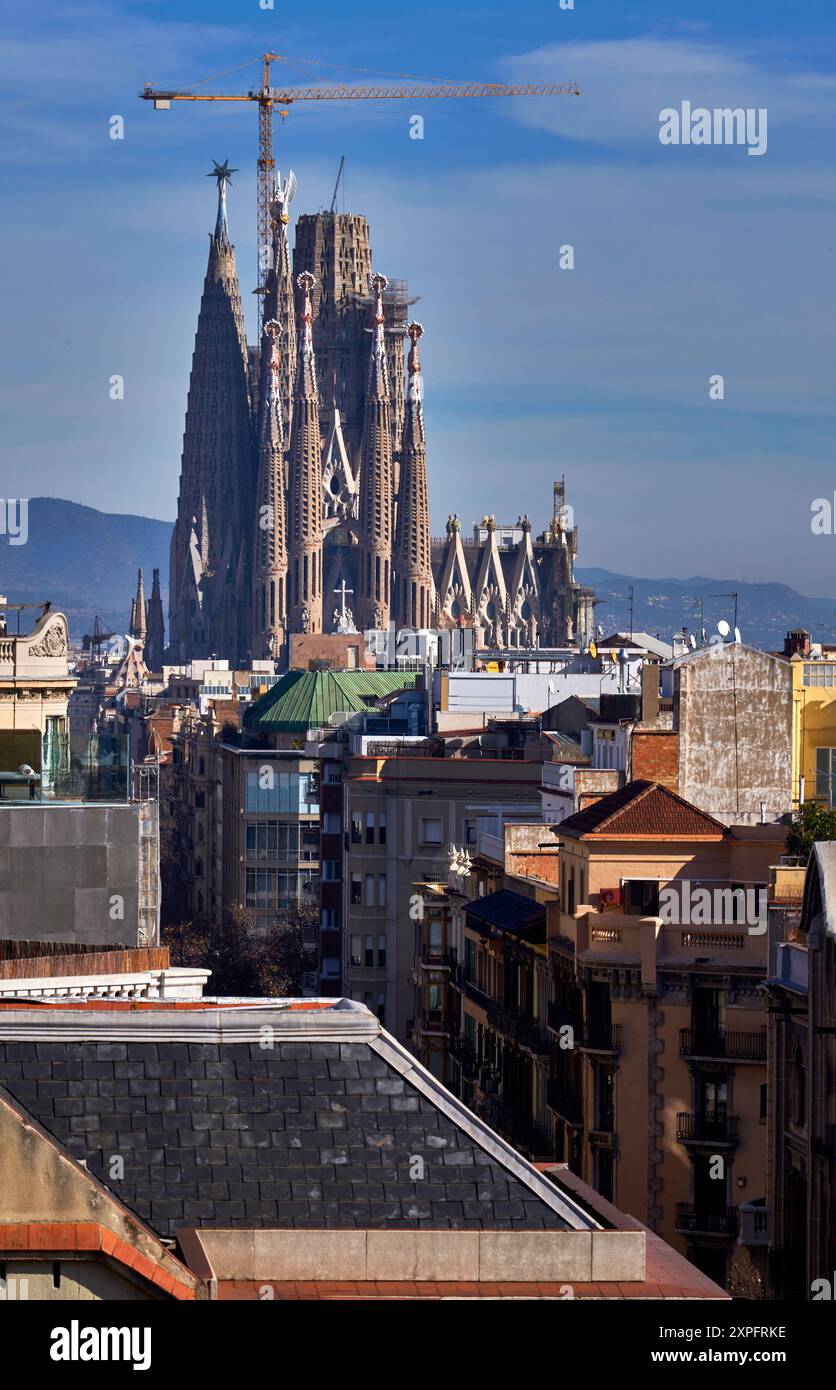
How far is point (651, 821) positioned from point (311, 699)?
72020mm

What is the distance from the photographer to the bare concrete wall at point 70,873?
78.8ft

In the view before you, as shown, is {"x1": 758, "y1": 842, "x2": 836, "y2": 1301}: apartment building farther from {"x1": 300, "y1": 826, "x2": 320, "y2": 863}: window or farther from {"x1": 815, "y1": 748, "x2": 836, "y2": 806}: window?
{"x1": 300, "y1": 826, "x2": 320, "y2": 863}: window

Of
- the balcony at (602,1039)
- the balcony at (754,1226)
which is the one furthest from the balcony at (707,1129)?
the balcony at (754,1226)

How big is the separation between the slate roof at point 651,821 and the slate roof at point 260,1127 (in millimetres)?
17375

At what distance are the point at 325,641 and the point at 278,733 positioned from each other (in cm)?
6853

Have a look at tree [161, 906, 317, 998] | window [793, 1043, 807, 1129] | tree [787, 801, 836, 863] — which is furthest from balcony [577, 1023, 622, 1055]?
tree [161, 906, 317, 998]

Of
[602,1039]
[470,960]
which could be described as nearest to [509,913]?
[470,960]

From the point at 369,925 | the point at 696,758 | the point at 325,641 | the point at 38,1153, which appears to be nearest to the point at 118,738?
the point at 696,758

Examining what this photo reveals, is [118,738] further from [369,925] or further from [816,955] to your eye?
[369,925]

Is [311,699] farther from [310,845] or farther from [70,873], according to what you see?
[70,873]

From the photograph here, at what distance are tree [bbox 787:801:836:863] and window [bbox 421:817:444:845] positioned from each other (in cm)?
3378

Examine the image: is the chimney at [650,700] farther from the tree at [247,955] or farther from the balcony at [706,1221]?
the tree at [247,955]

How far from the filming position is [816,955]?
21078 mm

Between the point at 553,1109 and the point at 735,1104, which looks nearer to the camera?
the point at 735,1104
